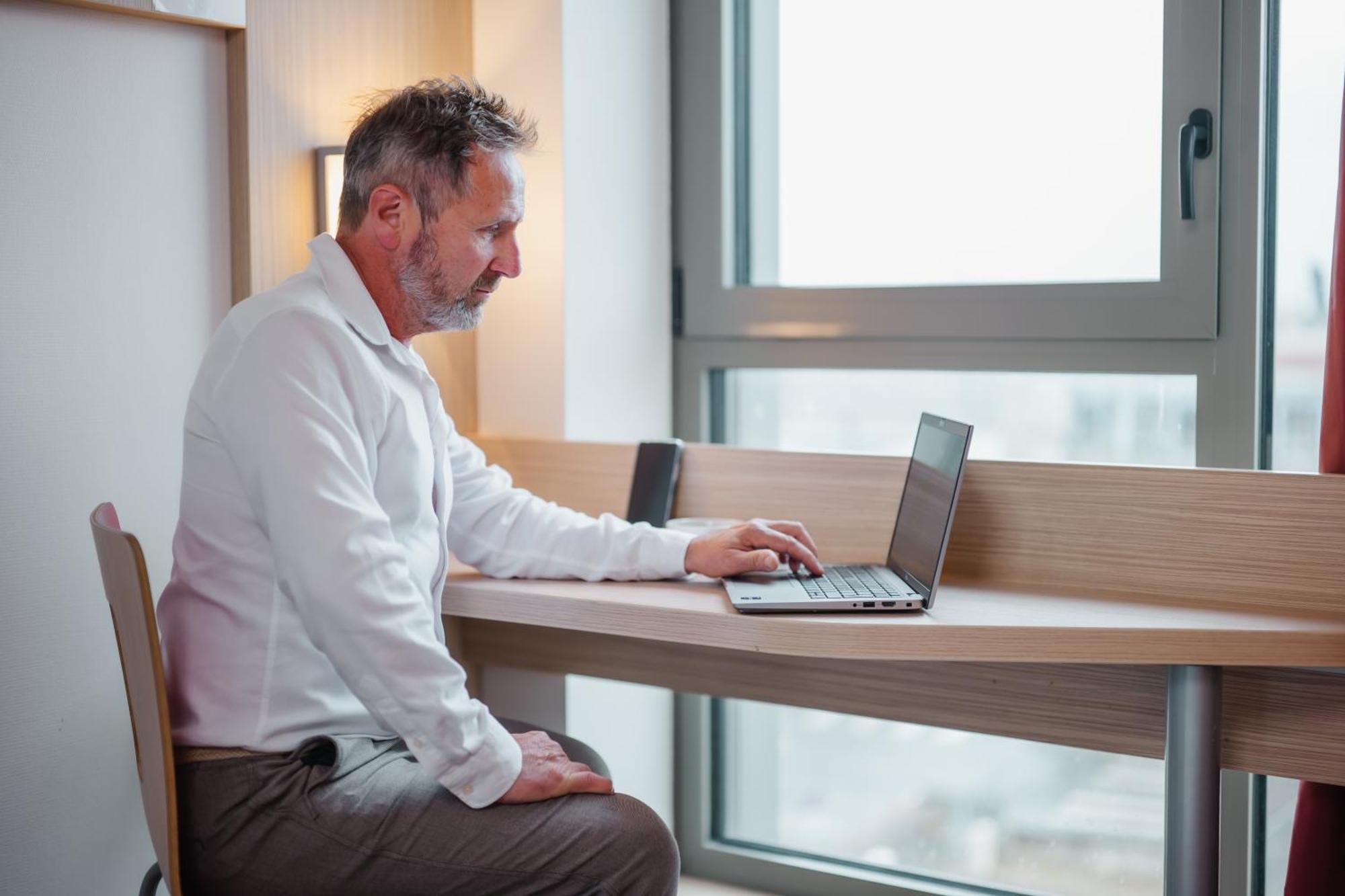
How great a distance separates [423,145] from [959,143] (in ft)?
3.84

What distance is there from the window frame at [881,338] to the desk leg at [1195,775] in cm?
51

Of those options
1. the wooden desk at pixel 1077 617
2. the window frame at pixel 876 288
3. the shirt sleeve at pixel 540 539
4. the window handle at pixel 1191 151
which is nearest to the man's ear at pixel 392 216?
the shirt sleeve at pixel 540 539

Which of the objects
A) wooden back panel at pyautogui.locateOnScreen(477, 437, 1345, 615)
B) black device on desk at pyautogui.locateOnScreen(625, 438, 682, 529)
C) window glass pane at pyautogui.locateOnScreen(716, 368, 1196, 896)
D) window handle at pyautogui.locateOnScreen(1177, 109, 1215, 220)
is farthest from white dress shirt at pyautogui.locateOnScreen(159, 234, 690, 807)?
window handle at pyautogui.locateOnScreen(1177, 109, 1215, 220)

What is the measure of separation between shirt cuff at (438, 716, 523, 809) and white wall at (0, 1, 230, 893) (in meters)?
0.83

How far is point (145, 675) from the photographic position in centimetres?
140

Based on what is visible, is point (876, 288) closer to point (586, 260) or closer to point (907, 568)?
point (586, 260)

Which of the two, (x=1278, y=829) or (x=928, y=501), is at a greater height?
(x=928, y=501)

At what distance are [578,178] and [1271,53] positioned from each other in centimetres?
120

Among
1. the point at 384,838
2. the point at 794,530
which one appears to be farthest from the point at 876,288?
the point at 384,838

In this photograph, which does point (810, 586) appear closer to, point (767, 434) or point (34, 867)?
point (767, 434)

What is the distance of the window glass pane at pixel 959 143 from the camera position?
7.40 ft

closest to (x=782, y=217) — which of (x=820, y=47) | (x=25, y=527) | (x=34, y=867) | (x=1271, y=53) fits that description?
(x=820, y=47)

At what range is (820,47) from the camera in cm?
259

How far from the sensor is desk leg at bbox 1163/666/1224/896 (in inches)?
65.4
